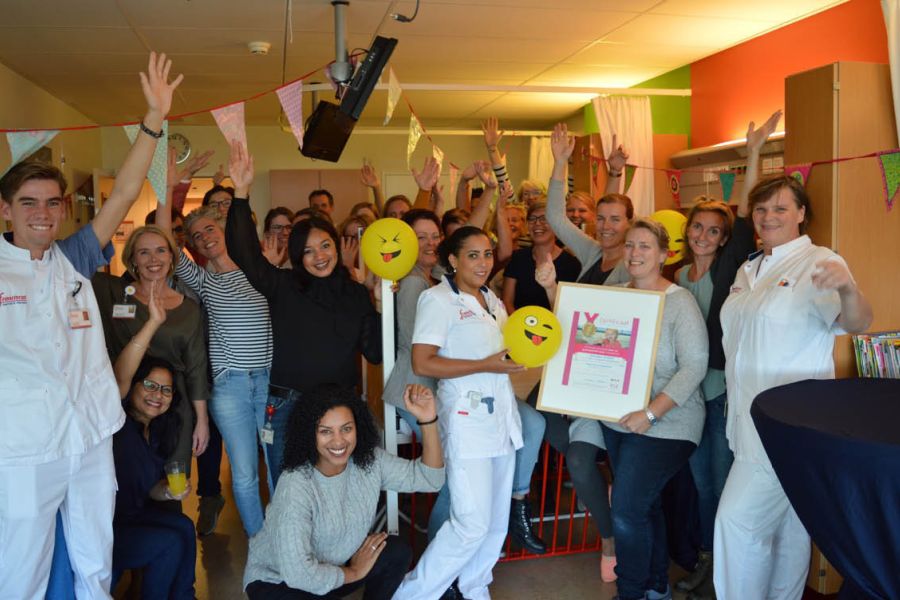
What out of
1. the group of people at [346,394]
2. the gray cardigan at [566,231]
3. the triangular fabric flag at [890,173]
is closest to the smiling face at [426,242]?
the group of people at [346,394]

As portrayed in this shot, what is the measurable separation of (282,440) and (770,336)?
1823 millimetres

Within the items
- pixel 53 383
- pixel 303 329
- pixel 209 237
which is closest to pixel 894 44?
pixel 303 329

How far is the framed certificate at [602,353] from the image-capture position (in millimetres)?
2713

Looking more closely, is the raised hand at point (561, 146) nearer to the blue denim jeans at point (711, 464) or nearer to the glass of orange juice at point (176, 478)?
the blue denim jeans at point (711, 464)

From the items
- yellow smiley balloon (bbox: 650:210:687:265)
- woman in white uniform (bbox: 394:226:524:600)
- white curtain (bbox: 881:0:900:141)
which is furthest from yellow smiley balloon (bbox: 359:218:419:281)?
white curtain (bbox: 881:0:900:141)

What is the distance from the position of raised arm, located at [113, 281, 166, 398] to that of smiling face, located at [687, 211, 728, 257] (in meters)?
2.07

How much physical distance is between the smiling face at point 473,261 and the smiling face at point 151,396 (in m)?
1.19

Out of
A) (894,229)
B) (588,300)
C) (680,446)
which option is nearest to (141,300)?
(588,300)

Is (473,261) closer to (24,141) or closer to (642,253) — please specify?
(642,253)

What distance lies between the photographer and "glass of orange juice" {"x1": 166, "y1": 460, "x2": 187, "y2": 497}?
2.81 meters

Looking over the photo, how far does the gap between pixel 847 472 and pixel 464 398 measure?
1374 millimetres

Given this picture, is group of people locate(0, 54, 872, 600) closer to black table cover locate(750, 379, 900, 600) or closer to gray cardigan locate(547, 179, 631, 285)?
gray cardigan locate(547, 179, 631, 285)

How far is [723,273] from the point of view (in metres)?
2.87

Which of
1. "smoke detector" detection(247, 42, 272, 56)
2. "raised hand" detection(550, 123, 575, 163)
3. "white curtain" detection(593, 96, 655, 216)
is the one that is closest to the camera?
"raised hand" detection(550, 123, 575, 163)
